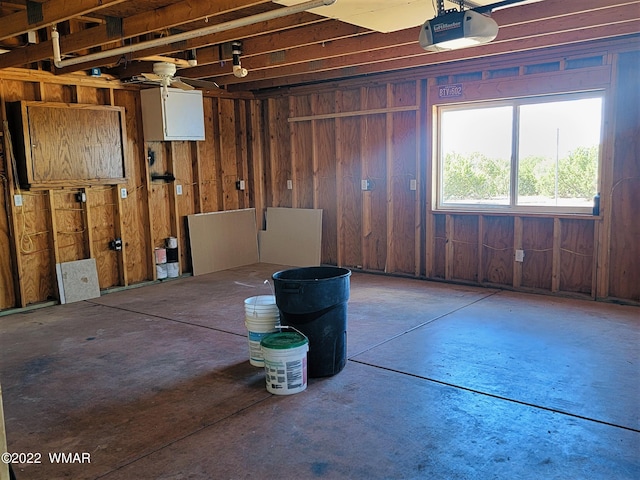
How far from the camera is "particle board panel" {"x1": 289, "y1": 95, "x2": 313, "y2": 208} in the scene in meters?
7.57

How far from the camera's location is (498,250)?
20.0 feet

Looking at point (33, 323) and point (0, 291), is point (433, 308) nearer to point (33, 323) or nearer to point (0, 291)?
point (33, 323)

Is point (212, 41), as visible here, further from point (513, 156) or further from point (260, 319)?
point (513, 156)

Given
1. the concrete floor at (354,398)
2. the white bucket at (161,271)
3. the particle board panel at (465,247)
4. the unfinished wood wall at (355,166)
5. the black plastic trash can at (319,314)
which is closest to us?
the concrete floor at (354,398)

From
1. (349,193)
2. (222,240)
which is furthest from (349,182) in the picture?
(222,240)

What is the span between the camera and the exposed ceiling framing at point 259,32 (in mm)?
3805

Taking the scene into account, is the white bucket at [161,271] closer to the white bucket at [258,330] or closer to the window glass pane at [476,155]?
the white bucket at [258,330]

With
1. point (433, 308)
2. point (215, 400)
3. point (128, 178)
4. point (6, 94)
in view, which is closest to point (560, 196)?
point (433, 308)

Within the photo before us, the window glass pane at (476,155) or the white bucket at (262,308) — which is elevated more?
the window glass pane at (476,155)

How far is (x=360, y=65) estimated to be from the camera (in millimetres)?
6164

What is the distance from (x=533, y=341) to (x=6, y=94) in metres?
5.57

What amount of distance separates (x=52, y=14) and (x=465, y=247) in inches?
186

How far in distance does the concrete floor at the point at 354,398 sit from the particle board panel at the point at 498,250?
723 millimetres

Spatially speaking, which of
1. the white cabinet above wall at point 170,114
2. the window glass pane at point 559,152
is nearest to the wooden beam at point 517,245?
the window glass pane at point 559,152
